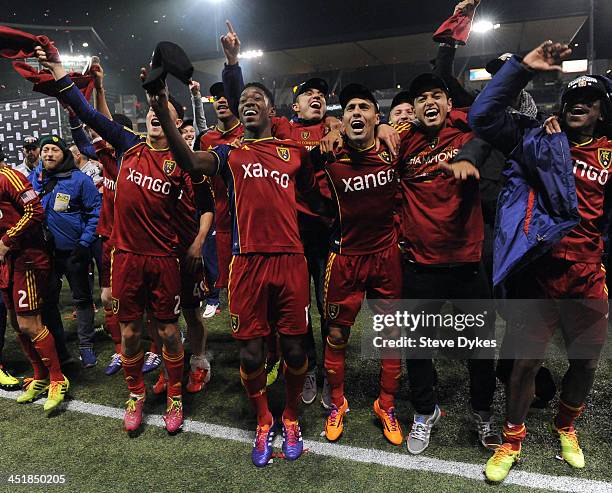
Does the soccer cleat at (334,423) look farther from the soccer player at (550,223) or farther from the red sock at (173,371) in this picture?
the red sock at (173,371)

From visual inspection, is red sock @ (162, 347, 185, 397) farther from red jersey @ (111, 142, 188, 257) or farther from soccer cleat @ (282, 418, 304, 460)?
soccer cleat @ (282, 418, 304, 460)

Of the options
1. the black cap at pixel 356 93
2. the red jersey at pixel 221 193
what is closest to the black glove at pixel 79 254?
the red jersey at pixel 221 193

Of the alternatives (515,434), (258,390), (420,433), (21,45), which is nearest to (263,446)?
(258,390)

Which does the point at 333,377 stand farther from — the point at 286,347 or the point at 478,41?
the point at 478,41

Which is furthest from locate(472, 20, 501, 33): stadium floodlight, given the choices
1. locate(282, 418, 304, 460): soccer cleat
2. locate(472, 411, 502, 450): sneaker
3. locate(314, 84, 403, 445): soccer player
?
locate(282, 418, 304, 460): soccer cleat

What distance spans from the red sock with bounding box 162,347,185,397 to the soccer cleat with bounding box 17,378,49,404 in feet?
4.70

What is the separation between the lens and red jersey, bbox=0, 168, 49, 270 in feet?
12.9

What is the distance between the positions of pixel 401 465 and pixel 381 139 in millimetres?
2206

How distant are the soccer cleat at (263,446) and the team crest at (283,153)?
6.26 feet

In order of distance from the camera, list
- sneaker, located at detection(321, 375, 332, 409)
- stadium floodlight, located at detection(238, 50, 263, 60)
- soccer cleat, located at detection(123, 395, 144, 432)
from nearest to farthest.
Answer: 1. soccer cleat, located at detection(123, 395, 144, 432)
2. sneaker, located at detection(321, 375, 332, 409)
3. stadium floodlight, located at detection(238, 50, 263, 60)

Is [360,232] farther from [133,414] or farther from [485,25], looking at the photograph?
[485,25]

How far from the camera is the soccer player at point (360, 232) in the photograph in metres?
3.18

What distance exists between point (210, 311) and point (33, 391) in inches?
Result: 107

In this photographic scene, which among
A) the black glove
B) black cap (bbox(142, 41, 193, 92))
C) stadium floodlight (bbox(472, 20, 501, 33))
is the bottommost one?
the black glove
